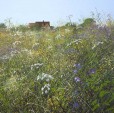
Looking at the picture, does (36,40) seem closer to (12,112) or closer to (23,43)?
(23,43)

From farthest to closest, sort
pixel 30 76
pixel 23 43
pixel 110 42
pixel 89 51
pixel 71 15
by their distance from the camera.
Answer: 1. pixel 23 43
2. pixel 71 15
3. pixel 110 42
4. pixel 89 51
5. pixel 30 76

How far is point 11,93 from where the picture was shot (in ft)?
13.2

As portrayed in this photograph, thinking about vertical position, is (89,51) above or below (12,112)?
above

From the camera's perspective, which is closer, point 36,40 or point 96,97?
point 96,97

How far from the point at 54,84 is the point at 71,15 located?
4.06m

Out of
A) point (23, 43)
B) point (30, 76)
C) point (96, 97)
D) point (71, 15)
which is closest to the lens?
point (96, 97)

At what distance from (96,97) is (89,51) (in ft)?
5.77

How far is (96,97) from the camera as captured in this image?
345cm

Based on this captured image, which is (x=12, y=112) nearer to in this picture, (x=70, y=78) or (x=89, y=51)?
(x=70, y=78)

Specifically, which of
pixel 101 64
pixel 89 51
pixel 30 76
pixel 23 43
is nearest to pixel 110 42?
pixel 89 51

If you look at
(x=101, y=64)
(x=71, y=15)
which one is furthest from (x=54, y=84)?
(x=71, y=15)

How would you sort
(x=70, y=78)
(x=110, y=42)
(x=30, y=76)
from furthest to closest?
(x=110, y=42), (x=30, y=76), (x=70, y=78)

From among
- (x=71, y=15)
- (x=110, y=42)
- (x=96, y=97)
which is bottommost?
(x=96, y=97)

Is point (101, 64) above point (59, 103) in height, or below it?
above
